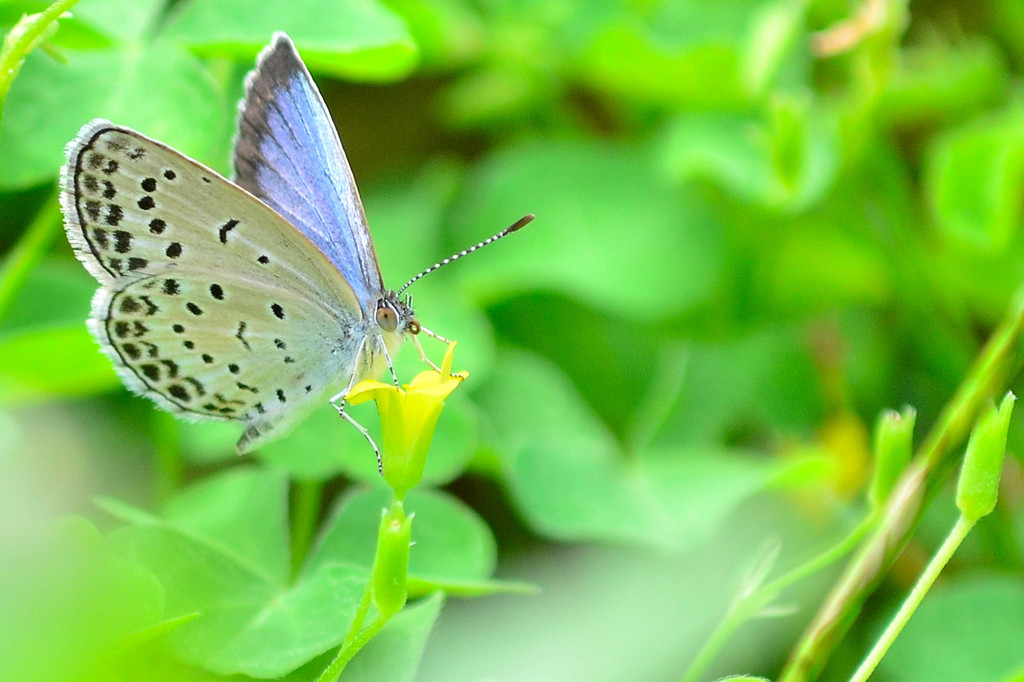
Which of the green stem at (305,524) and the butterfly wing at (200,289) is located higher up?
the butterfly wing at (200,289)

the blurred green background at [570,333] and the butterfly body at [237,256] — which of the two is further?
the blurred green background at [570,333]

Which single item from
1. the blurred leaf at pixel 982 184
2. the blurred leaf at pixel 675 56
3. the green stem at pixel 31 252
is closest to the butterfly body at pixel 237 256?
the green stem at pixel 31 252

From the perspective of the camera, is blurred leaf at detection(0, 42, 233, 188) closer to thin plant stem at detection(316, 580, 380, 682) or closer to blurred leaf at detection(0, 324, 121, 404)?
blurred leaf at detection(0, 324, 121, 404)

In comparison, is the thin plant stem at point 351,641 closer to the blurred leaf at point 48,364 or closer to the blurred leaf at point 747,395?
the blurred leaf at point 48,364

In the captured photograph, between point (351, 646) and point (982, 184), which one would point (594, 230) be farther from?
point (351, 646)

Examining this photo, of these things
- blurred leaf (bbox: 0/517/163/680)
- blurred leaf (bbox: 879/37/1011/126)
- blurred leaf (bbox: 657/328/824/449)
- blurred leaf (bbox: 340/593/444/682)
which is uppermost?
blurred leaf (bbox: 879/37/1011/126)

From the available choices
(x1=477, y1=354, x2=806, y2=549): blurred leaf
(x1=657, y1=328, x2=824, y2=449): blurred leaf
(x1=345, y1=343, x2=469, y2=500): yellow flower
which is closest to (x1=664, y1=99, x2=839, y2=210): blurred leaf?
(x1=657, y1=328, x2=824, y2=449): blurred leaf
